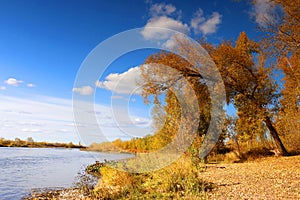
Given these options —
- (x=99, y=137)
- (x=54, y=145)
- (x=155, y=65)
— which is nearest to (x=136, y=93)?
(x=155, y=65)

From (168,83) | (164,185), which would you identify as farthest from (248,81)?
(164,185)

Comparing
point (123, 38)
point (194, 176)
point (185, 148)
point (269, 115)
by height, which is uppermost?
point (123, 38)

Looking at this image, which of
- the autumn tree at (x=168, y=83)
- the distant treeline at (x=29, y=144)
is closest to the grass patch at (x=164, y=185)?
the autumn tree at (x=168, y=83)

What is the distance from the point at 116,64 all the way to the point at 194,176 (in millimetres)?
7154

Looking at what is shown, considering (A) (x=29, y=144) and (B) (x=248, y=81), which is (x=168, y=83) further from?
(A) (x=29, y=144)

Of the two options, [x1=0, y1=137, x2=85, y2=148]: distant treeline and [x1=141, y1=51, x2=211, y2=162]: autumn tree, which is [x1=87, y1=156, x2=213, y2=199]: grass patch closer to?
[x1=141, y1=51, x2=211, y2=162]: autumn tree

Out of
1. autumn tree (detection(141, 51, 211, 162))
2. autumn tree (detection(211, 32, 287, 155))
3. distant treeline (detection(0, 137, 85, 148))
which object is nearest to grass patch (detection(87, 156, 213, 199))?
autumn tree (detection(141, 51, 211, 162))

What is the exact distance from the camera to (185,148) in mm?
16062

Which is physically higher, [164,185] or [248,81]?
[248,81]

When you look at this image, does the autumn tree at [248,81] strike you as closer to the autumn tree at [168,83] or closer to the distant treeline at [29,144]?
the autumn tree at [168,83]

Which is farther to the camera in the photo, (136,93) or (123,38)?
(136,93)

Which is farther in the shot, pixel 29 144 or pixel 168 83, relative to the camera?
pixel 29 144

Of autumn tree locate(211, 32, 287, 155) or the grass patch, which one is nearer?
the grass patch

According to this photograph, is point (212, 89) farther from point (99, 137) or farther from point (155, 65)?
point (99, 137)
